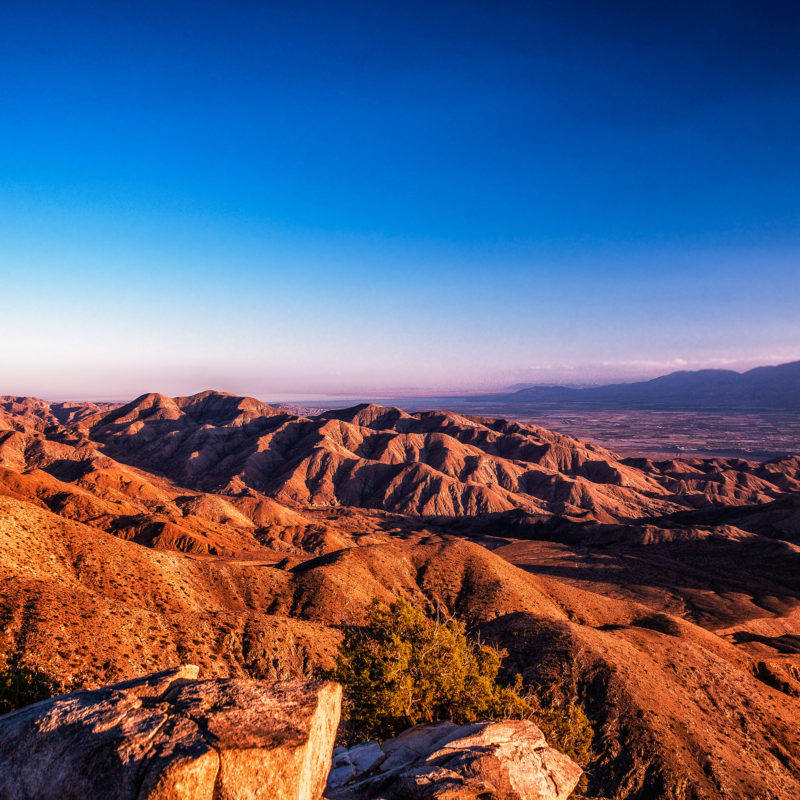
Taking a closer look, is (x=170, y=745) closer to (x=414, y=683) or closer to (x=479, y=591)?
(x=414, y=683)

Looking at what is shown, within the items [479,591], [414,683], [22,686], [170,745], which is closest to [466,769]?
[170,745]

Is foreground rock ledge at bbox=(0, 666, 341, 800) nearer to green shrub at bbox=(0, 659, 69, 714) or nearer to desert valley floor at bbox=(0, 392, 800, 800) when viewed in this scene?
green shrub at bbox=(0, 659, 69, 714)

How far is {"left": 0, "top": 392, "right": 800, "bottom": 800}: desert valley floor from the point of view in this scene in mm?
28094

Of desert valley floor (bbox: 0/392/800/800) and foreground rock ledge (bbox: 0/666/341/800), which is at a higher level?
foreground rock ledge (bbox: 0/666/341/800)

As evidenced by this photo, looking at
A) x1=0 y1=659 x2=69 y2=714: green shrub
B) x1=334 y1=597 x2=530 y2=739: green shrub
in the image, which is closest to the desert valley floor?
x1=0 y1=659 x2=69 y2=714: green shrub

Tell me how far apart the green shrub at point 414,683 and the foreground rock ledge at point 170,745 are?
1204 cm

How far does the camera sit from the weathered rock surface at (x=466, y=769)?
504 inches

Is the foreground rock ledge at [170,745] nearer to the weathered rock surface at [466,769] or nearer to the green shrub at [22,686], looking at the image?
the weathered rock surface at [466,769]

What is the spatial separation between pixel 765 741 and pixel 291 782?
3791 centimetres

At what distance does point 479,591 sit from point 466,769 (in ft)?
154

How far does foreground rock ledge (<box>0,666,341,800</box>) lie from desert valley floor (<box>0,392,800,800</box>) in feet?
55.5

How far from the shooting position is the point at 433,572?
6341 centimetres

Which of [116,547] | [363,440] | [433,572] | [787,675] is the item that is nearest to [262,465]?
[363,440]

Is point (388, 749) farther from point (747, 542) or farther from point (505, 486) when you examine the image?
point (505, 486)
